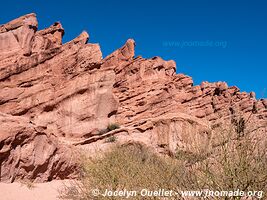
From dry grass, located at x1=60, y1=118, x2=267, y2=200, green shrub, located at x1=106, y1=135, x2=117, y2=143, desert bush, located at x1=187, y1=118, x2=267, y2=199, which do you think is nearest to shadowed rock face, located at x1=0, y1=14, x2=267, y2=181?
green shrub, located at x1=106, y1=135, x2=117, y2=143

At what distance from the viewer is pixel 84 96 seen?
34.8 m

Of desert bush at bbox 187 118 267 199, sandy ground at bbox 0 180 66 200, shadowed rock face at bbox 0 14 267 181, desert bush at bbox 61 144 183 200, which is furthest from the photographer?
shadowed rock face at bbox 0 14 267 181

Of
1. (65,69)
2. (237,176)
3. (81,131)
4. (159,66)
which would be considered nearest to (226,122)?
(237,176)

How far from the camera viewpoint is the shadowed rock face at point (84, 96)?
92.1 feet

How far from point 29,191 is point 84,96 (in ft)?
71.3

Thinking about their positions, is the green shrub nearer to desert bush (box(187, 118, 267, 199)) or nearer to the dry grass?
the dry grass

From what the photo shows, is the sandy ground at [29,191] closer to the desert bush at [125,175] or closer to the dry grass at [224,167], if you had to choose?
the desert bush at [125,175]

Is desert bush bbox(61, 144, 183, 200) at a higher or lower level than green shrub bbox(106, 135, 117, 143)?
lower

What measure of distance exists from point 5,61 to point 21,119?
2542cm

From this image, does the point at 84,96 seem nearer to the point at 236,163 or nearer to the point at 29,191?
the point at 29,191

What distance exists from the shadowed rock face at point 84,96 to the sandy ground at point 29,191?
90 cm

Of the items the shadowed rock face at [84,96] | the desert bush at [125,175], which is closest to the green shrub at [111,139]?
the shadowed rock face at [84,96]

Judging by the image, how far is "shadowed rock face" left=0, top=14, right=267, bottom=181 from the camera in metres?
28.1

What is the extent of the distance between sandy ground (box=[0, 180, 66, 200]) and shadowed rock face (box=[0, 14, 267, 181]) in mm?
896
